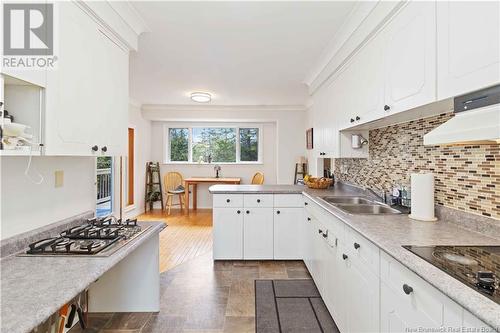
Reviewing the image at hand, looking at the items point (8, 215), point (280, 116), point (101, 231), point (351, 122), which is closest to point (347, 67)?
point (351, 122)

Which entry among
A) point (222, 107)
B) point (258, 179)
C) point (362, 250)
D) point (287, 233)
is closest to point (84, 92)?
point (362, 250)

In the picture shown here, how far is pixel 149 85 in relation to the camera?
4395 millimetres

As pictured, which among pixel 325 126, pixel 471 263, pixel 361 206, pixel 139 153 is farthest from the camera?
pixel 139 153

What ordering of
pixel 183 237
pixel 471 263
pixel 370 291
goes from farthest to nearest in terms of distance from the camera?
pixel 183 237 < pixel 370 291 < pixel 471 263

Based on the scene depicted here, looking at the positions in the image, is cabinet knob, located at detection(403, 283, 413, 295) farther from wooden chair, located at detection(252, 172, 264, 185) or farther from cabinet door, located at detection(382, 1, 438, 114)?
wooden chair, located at detection(252, 172, 264, 185)

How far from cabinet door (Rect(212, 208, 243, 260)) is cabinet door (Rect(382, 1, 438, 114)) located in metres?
2.16

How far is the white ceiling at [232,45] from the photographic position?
216 cm

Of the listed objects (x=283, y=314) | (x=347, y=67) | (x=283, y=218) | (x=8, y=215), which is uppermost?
(x=347, y=67)

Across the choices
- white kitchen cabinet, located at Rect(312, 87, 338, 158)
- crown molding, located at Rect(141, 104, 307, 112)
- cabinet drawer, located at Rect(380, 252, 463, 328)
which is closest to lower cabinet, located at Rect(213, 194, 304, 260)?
white kitchen cabinet, located at Rect(312, 87, 338, 158)

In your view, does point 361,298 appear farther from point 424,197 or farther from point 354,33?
point 354,33

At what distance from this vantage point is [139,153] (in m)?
6.01

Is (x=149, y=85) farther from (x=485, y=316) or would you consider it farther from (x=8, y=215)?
(x=485, y=316)

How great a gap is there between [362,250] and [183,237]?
3390 mm

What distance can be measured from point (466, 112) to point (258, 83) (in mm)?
3388
